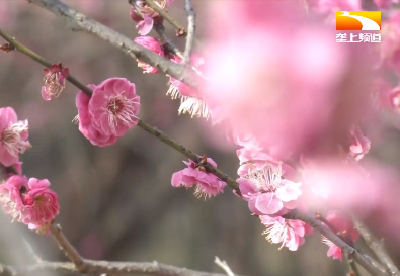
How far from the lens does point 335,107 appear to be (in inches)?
6.8

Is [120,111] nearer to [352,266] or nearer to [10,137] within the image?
[10,137]

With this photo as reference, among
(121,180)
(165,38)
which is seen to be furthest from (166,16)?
(121,180)

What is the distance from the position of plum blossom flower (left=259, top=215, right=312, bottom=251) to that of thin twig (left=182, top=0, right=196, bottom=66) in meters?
0.23

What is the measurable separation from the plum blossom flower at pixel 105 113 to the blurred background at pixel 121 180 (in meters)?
0.83

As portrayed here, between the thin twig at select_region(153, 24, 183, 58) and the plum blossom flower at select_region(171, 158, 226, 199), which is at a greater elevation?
the thin twig at select_region(153, 24, 183, 58)

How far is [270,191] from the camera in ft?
1.23

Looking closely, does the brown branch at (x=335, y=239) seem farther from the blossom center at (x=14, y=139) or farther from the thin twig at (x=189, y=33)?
the blossom center at (x=14, y=139)

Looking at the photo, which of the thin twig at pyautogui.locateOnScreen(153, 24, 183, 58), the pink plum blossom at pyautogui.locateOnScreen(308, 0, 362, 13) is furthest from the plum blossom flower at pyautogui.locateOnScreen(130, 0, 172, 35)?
the pink plum blossom at pyautogui.locateOnScreen(308, 0, 362, 13)

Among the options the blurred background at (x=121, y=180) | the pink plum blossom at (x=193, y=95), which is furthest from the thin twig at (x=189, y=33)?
the blurred background at (x=121, y=180)

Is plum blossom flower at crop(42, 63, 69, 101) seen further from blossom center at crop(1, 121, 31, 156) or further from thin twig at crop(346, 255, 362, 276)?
thin twig at crop(346, 255, 362, 276)

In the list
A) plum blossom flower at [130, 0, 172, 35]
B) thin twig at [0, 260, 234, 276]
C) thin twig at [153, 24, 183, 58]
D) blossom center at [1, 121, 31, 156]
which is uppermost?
plum blossom flower at [130, 0, 172, 35]

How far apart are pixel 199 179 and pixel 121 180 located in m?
1.15

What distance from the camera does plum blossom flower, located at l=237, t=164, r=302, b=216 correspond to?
35 cm

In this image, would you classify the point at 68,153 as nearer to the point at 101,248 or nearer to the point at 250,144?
the point at 101,248
